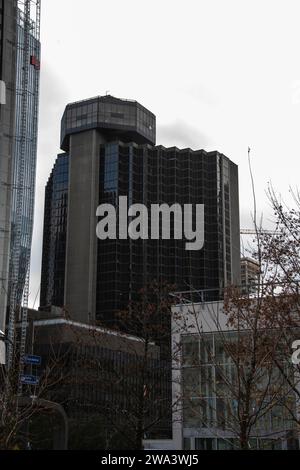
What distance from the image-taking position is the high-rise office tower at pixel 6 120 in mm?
92375

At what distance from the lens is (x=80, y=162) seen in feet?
502


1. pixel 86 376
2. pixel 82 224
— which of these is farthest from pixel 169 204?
pixel 86 376

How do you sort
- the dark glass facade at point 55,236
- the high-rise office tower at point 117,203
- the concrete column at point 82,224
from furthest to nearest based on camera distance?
the dark glass facade at point 55,236
the high-rise office tower at point 117,203
the concrete column at point 82,224

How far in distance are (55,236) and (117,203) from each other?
55.2ft

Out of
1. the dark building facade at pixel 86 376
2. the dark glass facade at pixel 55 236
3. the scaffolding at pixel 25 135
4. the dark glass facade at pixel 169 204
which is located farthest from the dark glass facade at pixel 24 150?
the dark glass facade at pixel 55 236

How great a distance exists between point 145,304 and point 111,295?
112347 millimetres

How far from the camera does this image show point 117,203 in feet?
490

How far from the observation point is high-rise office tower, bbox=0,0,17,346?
9238cm

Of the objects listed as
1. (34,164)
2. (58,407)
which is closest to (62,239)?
(34,164)

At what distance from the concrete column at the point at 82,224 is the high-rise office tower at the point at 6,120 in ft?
159

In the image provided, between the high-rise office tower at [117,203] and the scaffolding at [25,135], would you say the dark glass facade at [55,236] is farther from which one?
the scaffolding at [25,135]

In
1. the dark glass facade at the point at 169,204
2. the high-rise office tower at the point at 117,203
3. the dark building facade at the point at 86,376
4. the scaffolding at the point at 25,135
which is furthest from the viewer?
the high-rise office tower at the point at 117,203

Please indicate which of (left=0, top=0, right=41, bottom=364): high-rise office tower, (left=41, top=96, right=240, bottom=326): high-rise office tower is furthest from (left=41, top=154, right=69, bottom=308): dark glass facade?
(left=0, top=0, right=41, bottom=364): high-rise office tower

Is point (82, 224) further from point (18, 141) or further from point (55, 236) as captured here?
point (18, 141)
